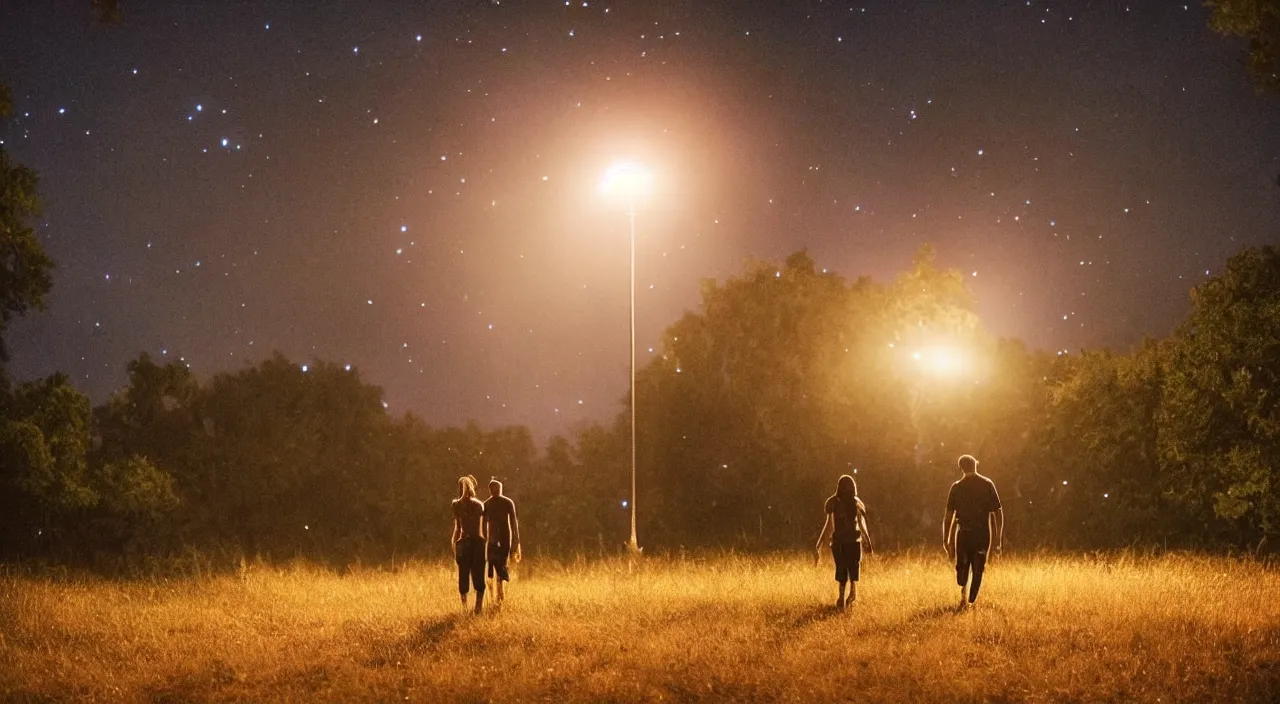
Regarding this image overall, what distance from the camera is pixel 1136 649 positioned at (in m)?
8.95

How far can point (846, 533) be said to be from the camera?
1161 centimetres

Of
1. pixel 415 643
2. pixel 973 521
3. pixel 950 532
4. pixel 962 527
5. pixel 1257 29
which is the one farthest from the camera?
pixel 1257 29

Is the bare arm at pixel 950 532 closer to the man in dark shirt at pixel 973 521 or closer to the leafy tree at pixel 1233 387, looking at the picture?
the man in dark shirt at pixel 973 521

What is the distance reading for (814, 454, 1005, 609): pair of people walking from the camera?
11078 mm

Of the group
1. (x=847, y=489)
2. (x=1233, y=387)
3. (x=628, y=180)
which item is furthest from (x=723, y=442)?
(x=847, y=489)

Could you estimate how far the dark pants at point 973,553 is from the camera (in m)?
11.1

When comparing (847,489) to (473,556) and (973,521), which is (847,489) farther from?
(473,556)

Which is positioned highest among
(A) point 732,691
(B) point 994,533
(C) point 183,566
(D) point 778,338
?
(D) point 778,338

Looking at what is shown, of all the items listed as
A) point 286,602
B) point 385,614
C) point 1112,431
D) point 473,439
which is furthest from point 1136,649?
point 473,439

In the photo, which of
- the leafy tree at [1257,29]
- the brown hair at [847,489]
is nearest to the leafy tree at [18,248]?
the brown hair at [847,489]

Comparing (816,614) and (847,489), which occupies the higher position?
(847,489)

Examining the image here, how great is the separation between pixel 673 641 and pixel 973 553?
394 cm

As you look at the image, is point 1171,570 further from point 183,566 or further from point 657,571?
point 183,566

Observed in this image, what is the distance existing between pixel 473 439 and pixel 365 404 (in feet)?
13.7
